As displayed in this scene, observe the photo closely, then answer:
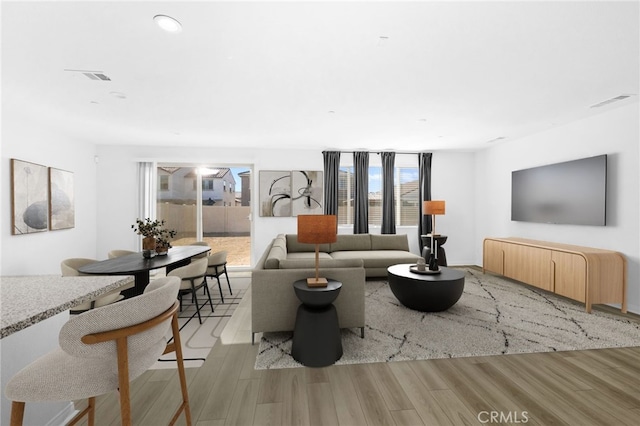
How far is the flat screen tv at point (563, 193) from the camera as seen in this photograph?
380 cm

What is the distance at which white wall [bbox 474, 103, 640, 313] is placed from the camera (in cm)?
349

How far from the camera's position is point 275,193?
5.98 metres

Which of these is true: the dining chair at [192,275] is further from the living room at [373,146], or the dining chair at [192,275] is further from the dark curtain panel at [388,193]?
the dark curtain panel at [388,193]

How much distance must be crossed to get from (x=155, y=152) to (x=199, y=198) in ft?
4.07

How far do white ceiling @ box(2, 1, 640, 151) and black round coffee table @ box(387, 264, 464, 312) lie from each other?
2104 mm

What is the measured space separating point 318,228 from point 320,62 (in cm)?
145

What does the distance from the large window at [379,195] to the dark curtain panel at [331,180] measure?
0.18 metres

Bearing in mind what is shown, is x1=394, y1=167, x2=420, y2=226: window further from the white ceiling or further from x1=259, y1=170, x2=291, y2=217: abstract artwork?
x1=259, y1=170, x2=291, y2=217: abstract artwork

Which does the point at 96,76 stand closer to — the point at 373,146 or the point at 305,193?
the point at 305,193

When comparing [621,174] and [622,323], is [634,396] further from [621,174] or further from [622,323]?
[621,174]

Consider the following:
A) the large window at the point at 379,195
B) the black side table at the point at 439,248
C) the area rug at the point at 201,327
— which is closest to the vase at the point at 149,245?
the area rug at the point at 201,327

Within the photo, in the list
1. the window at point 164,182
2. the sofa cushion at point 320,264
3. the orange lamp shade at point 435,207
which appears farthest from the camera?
the window at point 164,182

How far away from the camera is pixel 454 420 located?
173 cm

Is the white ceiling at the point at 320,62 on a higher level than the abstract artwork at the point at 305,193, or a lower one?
higher
